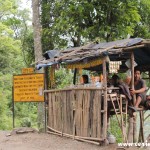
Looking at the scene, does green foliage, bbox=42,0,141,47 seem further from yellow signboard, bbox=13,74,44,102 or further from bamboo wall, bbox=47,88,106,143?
bamboo wall, bbox=47,88,106,143

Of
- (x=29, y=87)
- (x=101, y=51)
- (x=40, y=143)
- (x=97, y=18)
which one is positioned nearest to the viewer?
(x=101, y=51)

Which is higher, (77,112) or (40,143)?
(77,112)

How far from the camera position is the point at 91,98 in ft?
32.4

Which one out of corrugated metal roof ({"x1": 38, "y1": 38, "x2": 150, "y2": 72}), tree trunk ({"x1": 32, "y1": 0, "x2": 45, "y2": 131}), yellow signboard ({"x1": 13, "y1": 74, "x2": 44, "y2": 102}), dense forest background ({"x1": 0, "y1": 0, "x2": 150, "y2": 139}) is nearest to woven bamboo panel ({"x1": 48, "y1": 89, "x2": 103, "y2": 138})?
yellow signboard ({"x1": 13, "y1": 74, "x2": 44, "y2": 102})

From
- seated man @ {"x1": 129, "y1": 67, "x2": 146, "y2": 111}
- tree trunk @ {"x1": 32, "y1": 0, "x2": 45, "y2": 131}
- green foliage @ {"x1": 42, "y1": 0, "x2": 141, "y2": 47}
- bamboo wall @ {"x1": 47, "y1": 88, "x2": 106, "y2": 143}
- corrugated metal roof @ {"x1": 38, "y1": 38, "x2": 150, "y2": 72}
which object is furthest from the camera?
tree trunk @ {"x1": 32, "y1": 0, "x2": 45, "y2": 131}

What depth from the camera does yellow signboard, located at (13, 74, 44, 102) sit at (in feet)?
40.8

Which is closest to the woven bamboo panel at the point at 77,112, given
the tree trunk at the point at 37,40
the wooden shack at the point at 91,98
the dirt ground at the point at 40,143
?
the wooden shack at the point at 91,98

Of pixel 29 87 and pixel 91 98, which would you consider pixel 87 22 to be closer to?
pixel 29 87

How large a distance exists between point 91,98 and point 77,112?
770mm

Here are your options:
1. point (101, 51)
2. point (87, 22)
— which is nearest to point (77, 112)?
point (101, 51)

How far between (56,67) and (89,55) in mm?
2258

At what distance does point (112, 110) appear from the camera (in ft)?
33.7

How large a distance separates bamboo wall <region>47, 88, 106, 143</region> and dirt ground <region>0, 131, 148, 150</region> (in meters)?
0.30

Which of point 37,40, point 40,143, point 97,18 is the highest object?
point 97,18
